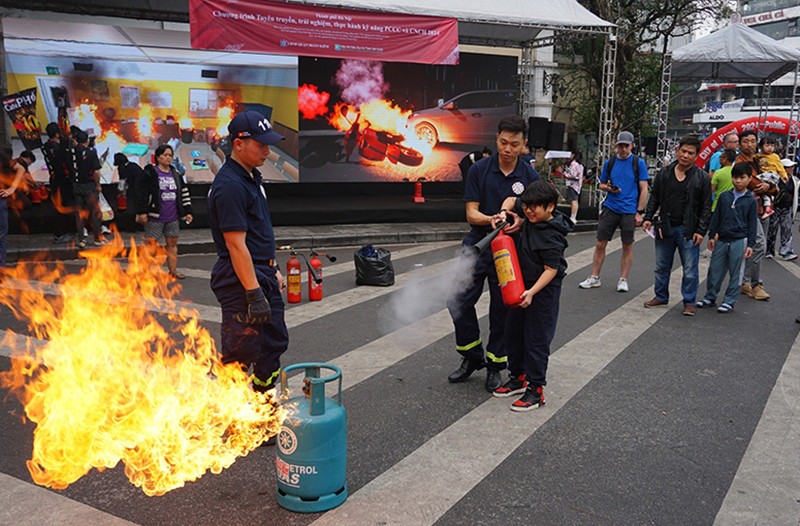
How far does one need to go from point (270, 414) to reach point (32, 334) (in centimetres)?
390

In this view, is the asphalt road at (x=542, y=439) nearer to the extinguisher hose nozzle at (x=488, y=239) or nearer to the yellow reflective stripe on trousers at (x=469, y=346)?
the yellow reflective stripe on trousers at (x=469, y=346)

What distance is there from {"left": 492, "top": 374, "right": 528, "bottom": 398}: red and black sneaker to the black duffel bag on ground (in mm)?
4176

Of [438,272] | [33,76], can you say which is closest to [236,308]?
[438,272]

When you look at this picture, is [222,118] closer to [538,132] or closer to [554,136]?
[538,132]

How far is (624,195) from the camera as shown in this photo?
9.12m

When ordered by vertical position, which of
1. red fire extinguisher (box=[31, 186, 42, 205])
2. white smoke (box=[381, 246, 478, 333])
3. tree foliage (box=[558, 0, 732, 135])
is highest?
tree foliage (box=[558, 0, 732, 135])

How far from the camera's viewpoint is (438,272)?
10750mm

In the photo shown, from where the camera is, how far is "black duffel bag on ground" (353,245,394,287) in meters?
9.36

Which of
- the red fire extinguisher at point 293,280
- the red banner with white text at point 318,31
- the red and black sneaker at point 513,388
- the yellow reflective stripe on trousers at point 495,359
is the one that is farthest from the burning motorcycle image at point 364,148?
the red and black sneaker at point 513,388

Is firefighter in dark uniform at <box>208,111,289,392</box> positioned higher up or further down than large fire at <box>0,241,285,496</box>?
higher up

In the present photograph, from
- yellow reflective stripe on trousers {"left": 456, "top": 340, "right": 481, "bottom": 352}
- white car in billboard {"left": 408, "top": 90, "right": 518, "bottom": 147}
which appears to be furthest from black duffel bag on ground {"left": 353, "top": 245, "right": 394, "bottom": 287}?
white car in billboard {"left": 408, "top": 90, "right": 518, "bottom": 147}

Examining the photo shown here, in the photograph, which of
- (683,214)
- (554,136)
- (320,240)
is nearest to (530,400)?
(683,214)

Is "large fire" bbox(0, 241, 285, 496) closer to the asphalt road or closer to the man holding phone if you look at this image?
the asphalt road

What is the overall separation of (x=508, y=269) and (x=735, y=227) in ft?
15.5
